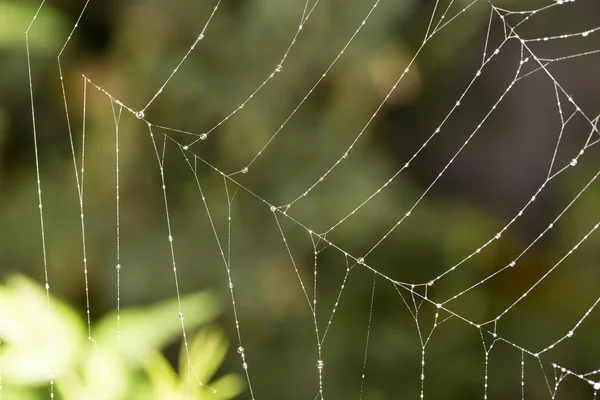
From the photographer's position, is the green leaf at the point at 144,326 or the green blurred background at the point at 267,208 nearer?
the green leaf at the point at 144,326

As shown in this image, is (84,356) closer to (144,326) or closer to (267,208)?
(144,326)

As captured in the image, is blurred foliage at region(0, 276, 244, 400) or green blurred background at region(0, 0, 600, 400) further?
green blurred background at region(0, 0, 600, 400)

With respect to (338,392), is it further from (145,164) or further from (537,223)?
(537,223)

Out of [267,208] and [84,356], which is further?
[267,208]

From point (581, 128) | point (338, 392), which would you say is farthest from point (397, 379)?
point (581, 128)

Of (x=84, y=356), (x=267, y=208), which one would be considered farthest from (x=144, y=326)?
(x=267, y=208)

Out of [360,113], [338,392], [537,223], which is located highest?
[360,113]
